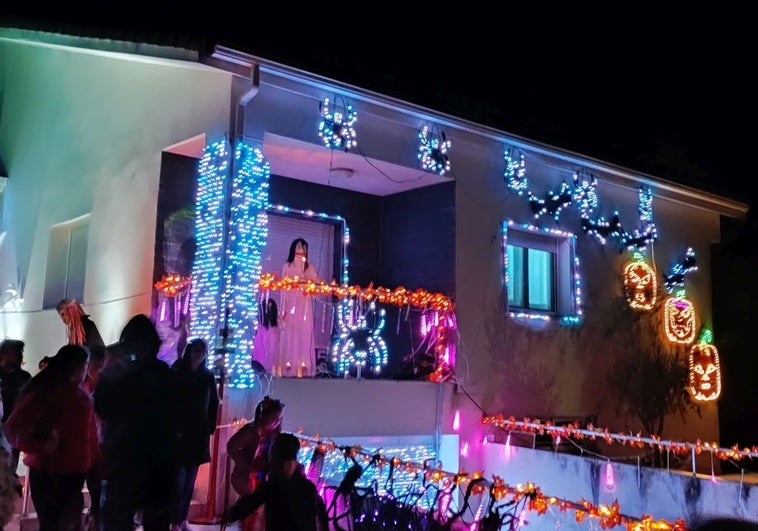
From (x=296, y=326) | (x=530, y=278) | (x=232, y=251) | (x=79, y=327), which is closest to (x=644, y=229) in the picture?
(x=530, y=278)

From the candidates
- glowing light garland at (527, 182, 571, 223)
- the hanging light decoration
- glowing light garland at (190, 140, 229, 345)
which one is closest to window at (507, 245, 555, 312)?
glowing light garland at (527, 182, 571, 223)

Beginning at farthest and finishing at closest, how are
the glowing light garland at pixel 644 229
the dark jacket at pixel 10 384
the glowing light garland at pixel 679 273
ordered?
1. the glowing light garland at pixel 679 273
2. the glowing light garland at pixel 644 229
3. the dark jacket at pixel 10 384

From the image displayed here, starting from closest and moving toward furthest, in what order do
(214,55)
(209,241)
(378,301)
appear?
(214,55) → (209,241) → (378,301)

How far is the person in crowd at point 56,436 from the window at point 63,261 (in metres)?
7.50

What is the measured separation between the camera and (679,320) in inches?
555

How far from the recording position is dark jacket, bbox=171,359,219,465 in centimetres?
524

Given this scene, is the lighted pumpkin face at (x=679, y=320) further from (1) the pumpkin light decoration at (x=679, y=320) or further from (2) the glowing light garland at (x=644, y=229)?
(2) the glowing light garland at (x=644, y=229)

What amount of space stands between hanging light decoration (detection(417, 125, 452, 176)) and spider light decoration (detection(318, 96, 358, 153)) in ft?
4.18

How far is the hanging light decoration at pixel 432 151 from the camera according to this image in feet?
35.2

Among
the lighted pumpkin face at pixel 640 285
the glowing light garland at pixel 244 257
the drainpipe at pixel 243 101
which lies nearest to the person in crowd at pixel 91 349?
the glowing light garland at pixel 244 257

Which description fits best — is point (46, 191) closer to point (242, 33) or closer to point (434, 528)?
point (242, 33)

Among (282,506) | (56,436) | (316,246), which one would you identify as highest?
(316,246)

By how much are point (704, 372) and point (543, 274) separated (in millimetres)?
4309

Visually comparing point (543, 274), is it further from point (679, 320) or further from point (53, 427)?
point (53, 427)
